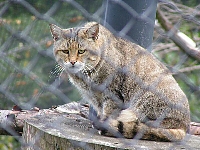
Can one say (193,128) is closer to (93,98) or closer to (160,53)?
(93,98)

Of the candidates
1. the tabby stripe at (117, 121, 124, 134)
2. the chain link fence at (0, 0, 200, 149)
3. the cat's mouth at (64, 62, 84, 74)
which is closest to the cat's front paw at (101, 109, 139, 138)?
the tabby stripe at (117, 121, 124, 134)

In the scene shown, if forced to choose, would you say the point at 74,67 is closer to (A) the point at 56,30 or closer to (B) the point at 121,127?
(A) the point at 56,30

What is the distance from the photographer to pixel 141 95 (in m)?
2.63

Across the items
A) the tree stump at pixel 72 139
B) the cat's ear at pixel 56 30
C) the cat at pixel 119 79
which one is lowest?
the tree stump at pixel 72 139

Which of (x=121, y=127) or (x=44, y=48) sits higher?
(x=44, y=48)

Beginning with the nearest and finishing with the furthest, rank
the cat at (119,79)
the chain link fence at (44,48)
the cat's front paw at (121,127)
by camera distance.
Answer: the cat's front paw at (121,127)
the cat at (119,79)
the chain link fence at (44,48)

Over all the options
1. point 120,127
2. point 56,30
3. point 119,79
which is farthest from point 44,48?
point 120,127

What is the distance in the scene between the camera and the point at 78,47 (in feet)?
8.68

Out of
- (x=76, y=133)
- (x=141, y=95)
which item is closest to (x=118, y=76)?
(x=141, y=95)

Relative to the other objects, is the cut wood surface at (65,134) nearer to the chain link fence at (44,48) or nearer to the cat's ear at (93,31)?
the chain link fence at (44,48)

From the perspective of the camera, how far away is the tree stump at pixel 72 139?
2.18 metres

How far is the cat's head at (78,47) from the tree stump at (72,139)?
0.98ft

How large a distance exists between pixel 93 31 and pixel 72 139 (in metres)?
0.70

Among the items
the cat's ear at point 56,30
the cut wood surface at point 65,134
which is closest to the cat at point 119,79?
the cat's ear at point 56,30
